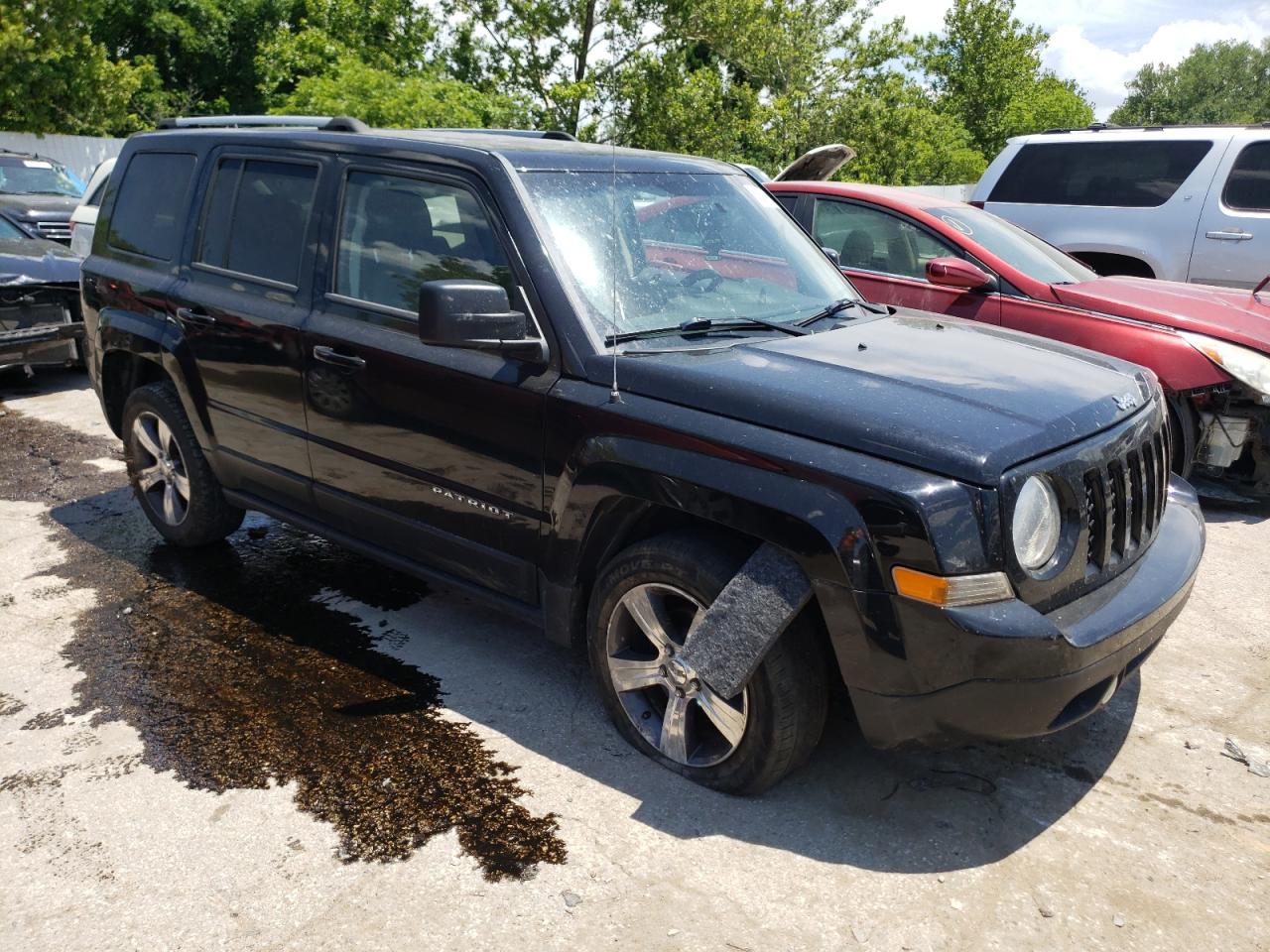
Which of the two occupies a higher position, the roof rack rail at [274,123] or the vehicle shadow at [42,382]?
the roof rack rail at [274,123]

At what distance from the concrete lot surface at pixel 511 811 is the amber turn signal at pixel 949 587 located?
82 centimetres

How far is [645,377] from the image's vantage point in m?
3.30

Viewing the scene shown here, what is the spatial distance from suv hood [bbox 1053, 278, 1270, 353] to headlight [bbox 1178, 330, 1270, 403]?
71 millimetres

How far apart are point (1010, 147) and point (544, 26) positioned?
11783mm

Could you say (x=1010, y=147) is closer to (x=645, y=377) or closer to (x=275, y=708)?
(x=645, y=377)

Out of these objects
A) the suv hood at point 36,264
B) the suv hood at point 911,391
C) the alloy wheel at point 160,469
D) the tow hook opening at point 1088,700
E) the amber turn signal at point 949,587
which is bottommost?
the alloy wheel at point 160,469

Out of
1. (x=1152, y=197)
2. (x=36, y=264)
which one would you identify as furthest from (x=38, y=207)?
(x=1152, y=197)

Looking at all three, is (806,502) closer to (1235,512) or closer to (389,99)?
(1235,512)

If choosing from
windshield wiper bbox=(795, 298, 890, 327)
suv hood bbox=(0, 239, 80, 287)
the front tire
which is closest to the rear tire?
the front tire

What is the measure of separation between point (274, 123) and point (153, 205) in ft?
2.26

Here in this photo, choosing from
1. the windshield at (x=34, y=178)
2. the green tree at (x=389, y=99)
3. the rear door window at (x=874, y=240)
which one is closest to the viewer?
the rear door window at (x=874, y=240)

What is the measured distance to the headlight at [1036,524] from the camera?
111 inches

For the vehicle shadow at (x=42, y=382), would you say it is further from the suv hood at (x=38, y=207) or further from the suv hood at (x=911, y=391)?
the suv hood at (x=911, y=391)

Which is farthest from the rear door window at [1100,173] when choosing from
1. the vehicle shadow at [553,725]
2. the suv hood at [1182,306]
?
the vehicle shadow at [553,725]
